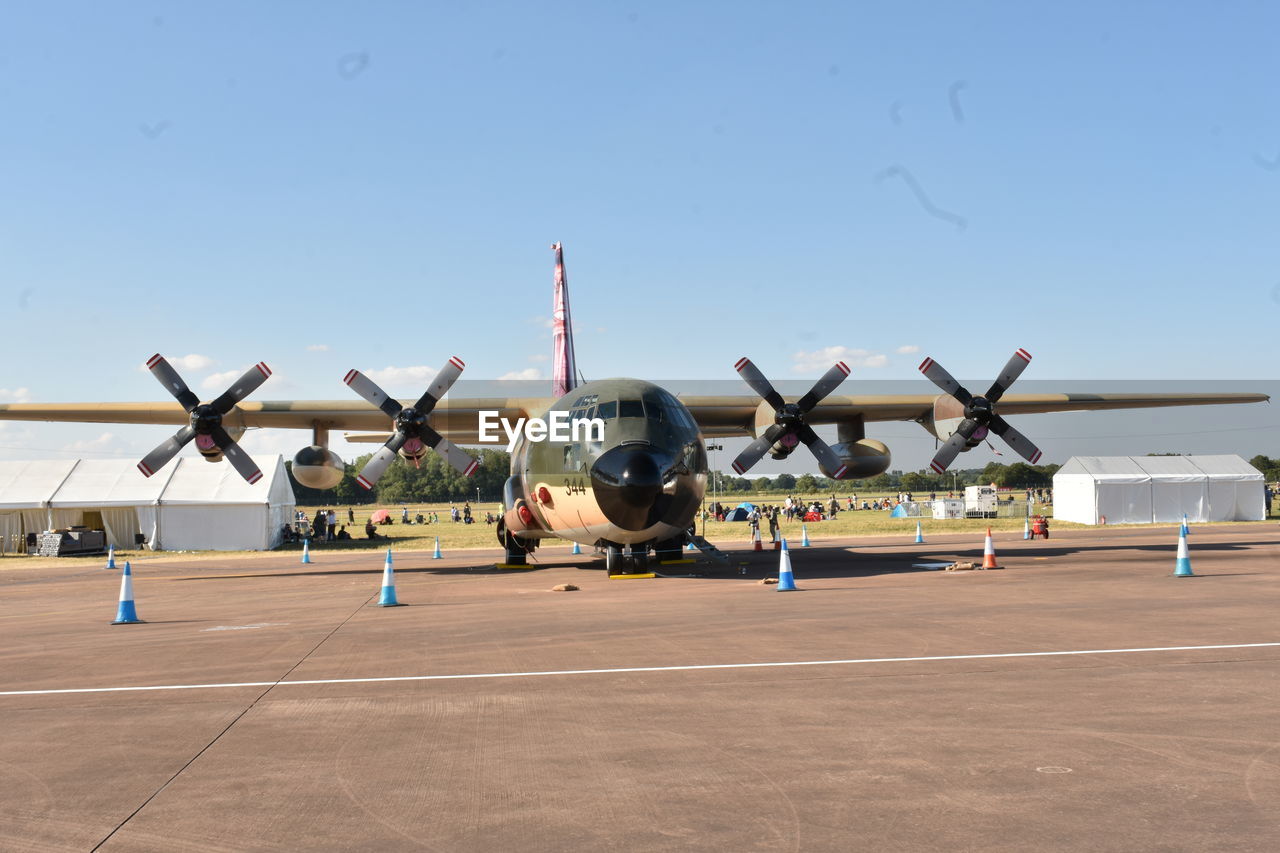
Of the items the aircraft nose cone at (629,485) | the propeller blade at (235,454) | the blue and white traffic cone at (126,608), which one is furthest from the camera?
the propeller blade at (235,454)

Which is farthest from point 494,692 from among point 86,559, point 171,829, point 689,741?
point 86,559

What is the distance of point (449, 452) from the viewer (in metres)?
25.2

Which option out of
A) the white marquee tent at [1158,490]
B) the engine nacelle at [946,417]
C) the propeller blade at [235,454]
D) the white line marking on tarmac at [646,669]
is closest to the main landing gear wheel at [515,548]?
the propeller blade at [235,454]

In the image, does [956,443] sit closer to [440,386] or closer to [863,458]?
[863,458]

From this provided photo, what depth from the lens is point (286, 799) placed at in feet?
18.5

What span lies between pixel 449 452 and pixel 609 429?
6570 millimetres

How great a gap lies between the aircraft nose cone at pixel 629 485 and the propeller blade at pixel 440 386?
7210 millimetres

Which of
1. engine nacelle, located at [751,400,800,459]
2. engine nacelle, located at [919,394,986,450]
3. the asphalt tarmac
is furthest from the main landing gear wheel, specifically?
engine nacelle, located at [919,394,986,450]

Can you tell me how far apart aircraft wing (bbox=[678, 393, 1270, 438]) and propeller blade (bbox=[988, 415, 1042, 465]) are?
177cm

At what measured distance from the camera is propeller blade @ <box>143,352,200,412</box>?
995 inches

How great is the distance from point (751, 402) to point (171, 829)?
23493 mm

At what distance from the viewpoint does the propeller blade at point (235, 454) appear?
83.4 feet

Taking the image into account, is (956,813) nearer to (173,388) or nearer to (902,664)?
(902,664)

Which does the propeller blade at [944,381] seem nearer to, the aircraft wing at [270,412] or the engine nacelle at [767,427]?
the engine nacelle at [767,427]
